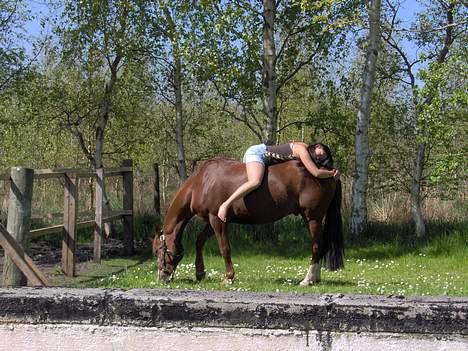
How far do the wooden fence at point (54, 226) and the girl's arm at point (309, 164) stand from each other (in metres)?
3.39

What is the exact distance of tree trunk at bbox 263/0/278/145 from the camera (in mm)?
15414

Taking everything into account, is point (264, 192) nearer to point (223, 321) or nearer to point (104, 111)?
point (223, 321)

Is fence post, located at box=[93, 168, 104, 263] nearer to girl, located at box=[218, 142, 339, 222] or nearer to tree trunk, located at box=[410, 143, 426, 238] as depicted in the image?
girl, located at box=[218, 142, 339, 222]

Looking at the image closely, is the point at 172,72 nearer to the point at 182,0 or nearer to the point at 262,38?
the point at 182,0

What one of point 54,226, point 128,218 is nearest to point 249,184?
point 54,226

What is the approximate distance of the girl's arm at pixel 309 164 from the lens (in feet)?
30.4

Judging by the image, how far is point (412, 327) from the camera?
3.41 metres

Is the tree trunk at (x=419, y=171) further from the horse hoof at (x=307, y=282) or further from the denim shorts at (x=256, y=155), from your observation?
the denim shorts at (x=256, y=155)

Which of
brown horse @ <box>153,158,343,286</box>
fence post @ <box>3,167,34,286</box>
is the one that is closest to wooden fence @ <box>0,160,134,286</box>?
fence post @ <box>3,167,34,286</box>

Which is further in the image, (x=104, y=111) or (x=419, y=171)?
(x=104, y=111)

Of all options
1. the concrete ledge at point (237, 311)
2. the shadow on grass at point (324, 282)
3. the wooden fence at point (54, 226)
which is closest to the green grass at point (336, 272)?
the shadow on grass at point (324, 282)

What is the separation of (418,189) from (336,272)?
230 inches

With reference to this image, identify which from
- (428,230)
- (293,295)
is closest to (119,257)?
(428,230)

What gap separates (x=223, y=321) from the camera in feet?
11.7
